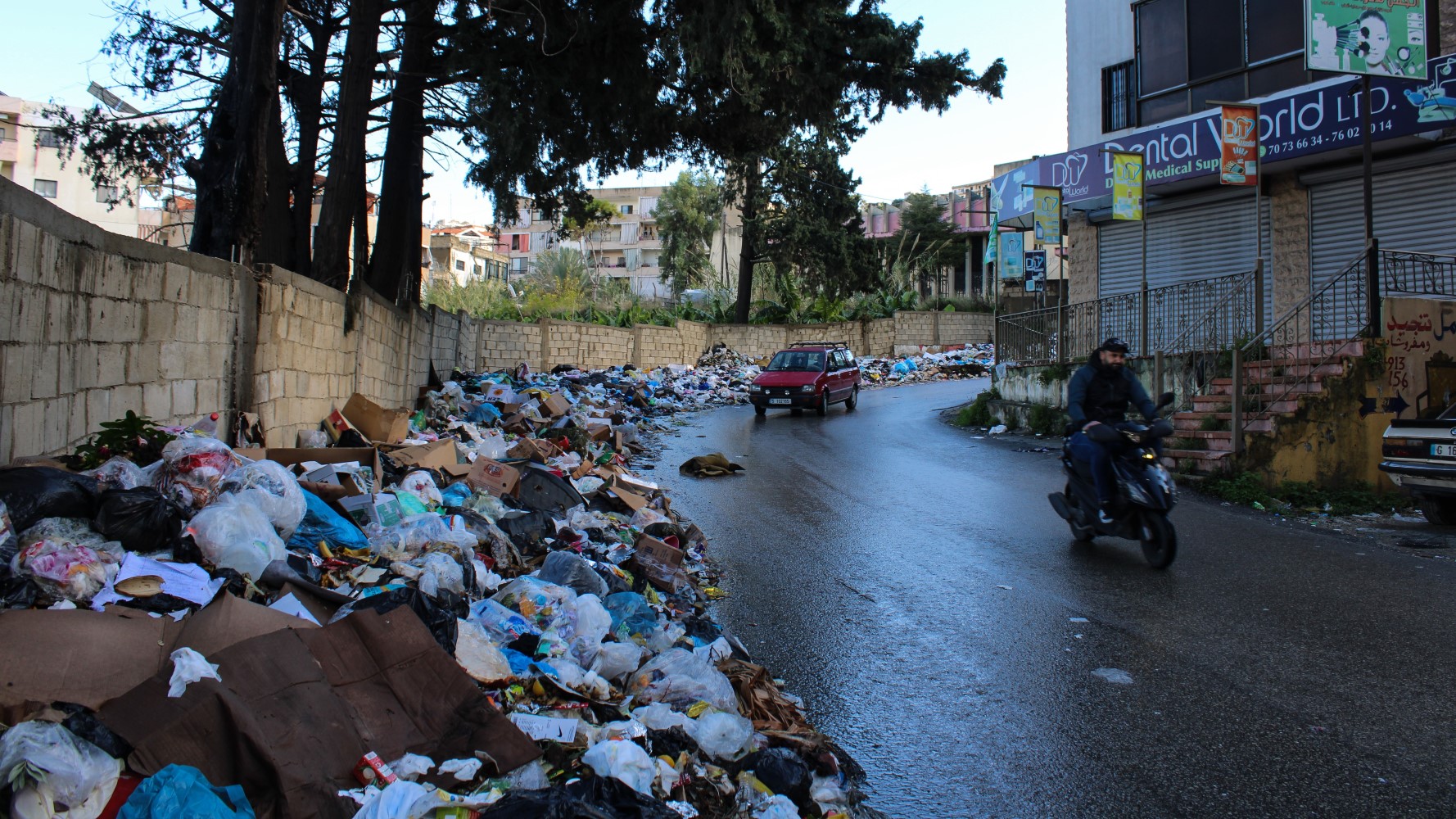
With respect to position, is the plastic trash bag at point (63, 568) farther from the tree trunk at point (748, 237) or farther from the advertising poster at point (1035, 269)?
the tree trunk at point (748, 237)

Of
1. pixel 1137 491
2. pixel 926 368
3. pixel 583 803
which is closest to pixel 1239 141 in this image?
pixel 1137 491

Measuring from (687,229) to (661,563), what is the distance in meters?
59.7

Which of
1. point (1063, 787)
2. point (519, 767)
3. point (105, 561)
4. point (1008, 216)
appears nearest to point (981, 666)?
point (1063, 787)

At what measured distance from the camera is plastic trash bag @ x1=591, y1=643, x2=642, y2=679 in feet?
15.1

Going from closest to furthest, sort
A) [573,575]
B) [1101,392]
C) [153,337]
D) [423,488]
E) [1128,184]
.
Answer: [573,575] → [153,337] → [423,488] → [1101,392] → [1128,184]

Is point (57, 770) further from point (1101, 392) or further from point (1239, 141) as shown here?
point (1239, 141)

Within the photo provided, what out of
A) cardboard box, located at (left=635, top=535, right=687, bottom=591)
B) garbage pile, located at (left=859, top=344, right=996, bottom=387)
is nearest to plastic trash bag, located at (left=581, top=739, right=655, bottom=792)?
cardboard box, located at (left=635, top=535, right=687, bottom=591)

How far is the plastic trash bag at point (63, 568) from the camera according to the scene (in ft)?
12.4

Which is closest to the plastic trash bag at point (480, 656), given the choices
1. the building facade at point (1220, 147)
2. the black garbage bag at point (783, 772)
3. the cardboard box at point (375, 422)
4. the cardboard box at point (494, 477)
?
the black garbage bag at point (783, 772)

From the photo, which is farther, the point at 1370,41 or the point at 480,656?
the point at 1370,41

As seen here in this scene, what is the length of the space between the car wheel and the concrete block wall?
428 inches

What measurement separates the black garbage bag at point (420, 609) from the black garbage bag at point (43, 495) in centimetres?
121

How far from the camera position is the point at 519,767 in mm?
3445

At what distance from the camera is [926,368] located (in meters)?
40.4
